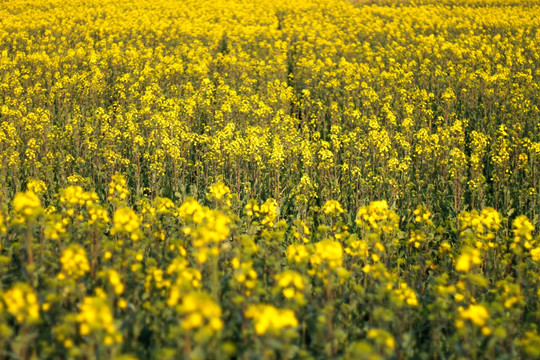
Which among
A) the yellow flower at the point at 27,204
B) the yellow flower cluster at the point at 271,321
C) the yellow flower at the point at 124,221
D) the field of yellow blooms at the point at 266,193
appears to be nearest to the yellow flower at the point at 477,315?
the field of yellow blooms at the point at 266,193

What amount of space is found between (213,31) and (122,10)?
26.6 feet

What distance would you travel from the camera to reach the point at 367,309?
5023mm

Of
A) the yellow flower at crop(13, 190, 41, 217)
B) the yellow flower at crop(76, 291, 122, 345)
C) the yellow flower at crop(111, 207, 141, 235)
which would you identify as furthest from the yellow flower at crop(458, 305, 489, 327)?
the yellow flower at crop(13, 190, 41, 217)

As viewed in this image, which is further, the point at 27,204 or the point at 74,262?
the point at 27,204

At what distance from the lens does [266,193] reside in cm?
874

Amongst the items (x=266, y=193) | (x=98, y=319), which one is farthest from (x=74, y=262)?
(x=266, y=193)

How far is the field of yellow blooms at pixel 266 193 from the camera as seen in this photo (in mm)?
4125

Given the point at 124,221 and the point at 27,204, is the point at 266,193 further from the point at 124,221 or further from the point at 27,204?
the point at 27,204

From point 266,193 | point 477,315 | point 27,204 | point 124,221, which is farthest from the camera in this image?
point 266,193

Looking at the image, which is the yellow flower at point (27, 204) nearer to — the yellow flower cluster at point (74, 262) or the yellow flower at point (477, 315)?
the yellow flower cluster at point (74, 262)

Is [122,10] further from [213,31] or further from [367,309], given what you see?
[367,309]

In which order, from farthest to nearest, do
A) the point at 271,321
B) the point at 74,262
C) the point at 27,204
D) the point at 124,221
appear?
the point at 124,221 < the point at 27,204 < the point at 74,262 < the point at 271,321

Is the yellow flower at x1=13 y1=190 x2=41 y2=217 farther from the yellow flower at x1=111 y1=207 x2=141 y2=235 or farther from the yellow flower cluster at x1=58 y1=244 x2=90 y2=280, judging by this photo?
the yellow flower at x1=111 y1=207 x2=141 y2=235

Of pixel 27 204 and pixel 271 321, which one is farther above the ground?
pixel 27 204
